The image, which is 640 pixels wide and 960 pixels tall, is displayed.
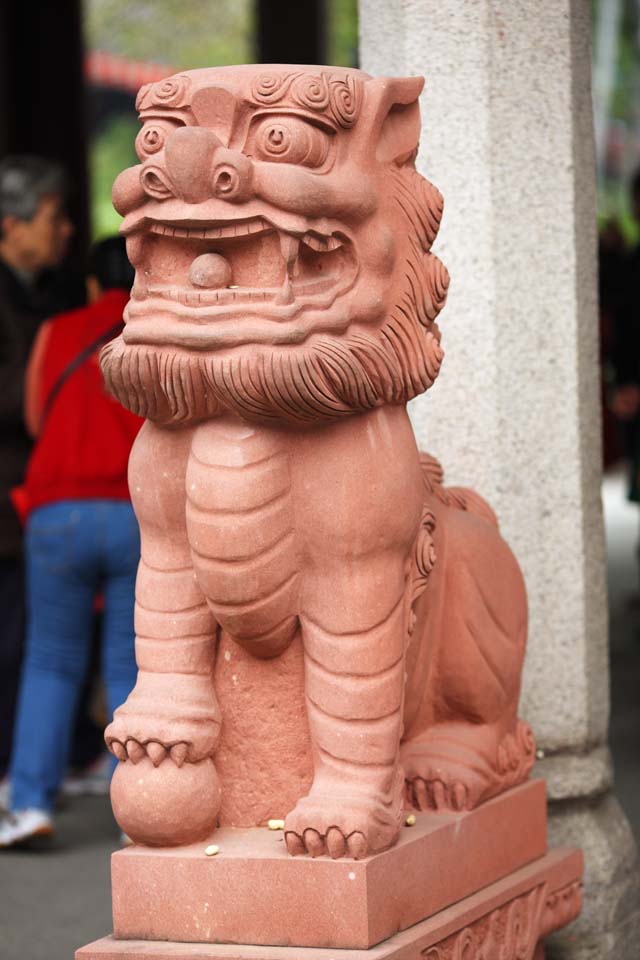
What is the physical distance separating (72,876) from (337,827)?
226cm

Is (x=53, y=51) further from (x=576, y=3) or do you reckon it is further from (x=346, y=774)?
(x=346, y=774)

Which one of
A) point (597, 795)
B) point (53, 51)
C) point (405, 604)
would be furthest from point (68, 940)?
point (53, 51)

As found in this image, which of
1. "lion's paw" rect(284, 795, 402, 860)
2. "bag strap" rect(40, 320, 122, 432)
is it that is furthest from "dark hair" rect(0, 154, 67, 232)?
"lion's paw" rect(284, 795, 402, 860)

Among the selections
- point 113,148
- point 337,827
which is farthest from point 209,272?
point 113,148

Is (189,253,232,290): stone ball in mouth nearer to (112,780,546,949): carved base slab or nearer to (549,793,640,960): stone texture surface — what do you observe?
(112,780,546,949): carved base slab

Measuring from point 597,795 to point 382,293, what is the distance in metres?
1.74

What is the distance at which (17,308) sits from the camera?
5.62 meters

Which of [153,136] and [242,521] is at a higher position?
[153,136]

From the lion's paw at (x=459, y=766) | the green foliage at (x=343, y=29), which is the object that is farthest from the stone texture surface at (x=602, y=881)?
the green foliage at (x=343, y=29)

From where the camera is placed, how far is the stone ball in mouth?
116 inches

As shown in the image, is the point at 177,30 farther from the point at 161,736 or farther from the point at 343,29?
the point at 161,736

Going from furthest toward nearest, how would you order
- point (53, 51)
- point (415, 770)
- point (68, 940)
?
point (53, 51) < point (68, 940) < point (415, 770)

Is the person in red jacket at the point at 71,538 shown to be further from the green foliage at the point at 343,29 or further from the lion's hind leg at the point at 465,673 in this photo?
the green foliage at the point at 343,29

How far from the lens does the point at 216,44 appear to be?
17469 mm
